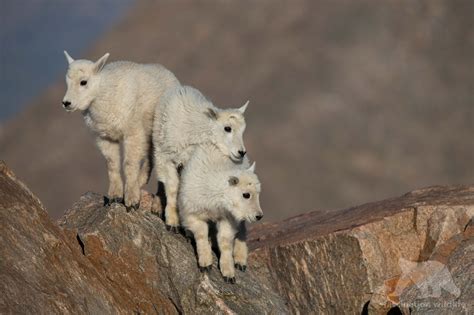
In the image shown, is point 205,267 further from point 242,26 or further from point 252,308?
point 242,26

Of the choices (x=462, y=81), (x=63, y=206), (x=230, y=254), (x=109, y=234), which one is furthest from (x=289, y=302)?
(x=462, y=81)

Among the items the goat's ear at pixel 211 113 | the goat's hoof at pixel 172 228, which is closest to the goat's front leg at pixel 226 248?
the goat's hoof at pixel 172 228

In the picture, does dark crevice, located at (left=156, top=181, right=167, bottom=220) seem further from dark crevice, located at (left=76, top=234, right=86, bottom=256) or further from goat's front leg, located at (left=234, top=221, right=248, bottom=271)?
dark crevice, located at (left=76, top=234, right=86, bottom=256)

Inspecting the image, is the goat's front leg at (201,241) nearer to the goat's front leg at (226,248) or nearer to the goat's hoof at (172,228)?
the goat's front leg at (226,248)

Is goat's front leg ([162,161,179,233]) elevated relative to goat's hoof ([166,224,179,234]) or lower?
elevated

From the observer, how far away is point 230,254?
1540 centimetres

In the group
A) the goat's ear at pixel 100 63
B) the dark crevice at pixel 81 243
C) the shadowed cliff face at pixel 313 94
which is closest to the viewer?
the dark crevice at pixel 81 243

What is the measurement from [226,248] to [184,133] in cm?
219

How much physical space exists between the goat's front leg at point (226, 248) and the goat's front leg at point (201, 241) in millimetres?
195

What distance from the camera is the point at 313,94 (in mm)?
72562

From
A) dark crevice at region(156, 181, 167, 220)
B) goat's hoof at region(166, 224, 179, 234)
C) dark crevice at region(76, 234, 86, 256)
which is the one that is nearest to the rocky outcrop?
dark crevice at region(76, 234, 86, 256)

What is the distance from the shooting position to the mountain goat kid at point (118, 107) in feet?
53.3

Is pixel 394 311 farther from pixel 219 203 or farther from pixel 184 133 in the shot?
pixel 184 133

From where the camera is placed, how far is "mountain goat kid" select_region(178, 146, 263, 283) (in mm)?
15125
